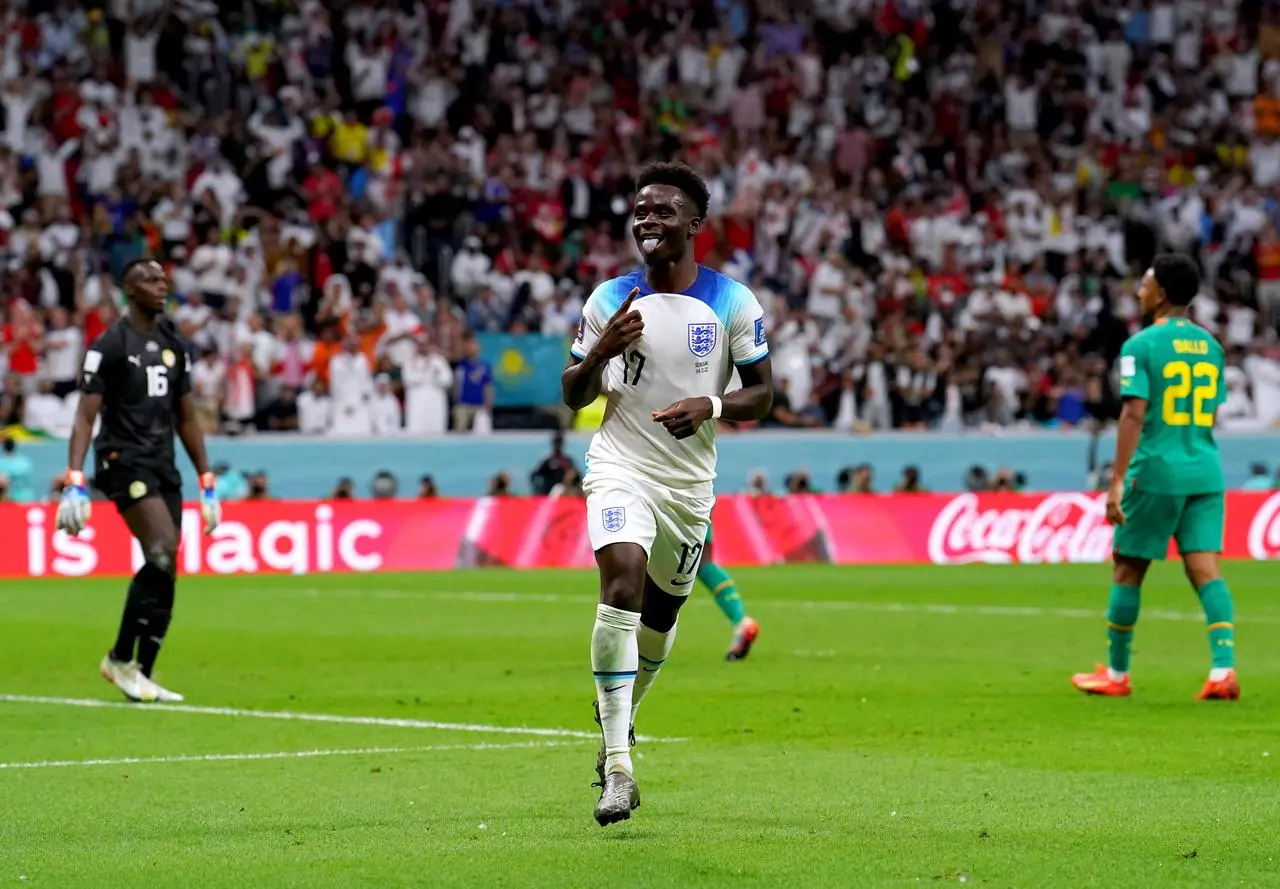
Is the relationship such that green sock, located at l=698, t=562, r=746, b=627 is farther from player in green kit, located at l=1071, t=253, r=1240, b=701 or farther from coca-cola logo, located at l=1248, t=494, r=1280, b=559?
coca-cola logo, located at l=1248, t=494, r=1280, b=559

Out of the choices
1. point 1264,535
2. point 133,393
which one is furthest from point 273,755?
point 1264,535

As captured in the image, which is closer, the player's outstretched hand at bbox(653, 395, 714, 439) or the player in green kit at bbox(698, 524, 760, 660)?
the player's outstretched hand at bbox(653, 395, 714, 439)

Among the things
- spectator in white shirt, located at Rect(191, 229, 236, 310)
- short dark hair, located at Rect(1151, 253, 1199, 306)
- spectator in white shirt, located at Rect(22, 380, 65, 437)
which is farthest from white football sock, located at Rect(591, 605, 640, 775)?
spectator in white shirt, located at Rect(191, 229, 236, 310)

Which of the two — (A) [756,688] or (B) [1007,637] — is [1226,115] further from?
(A) [756,688]

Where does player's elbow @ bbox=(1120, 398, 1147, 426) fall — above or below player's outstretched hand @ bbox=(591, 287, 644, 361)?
below

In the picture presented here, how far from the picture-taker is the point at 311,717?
471 inches

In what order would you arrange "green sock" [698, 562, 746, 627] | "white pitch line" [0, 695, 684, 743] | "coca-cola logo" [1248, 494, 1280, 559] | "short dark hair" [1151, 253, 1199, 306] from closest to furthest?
"white pitch line" [0, 695, 684, 743] → "short dark hair" [1151, 253, 1199, 306] → "green sock" [698, 562, 746, 627] → "coca-cola logo" [1248, 494, 1280, 559]

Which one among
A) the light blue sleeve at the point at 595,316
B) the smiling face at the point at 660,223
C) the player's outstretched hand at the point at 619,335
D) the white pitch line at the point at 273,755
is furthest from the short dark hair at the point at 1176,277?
the player's outstretched hand at the point at 619,335

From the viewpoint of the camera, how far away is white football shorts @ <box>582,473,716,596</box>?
7984mm

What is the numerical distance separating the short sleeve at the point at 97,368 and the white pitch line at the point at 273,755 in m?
3.28

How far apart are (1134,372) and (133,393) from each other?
19.5ft

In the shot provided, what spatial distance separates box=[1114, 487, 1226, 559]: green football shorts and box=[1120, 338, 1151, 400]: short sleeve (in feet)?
1.96

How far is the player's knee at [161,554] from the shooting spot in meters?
12.7

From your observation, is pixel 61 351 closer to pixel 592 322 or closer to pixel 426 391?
pixel 426 391
